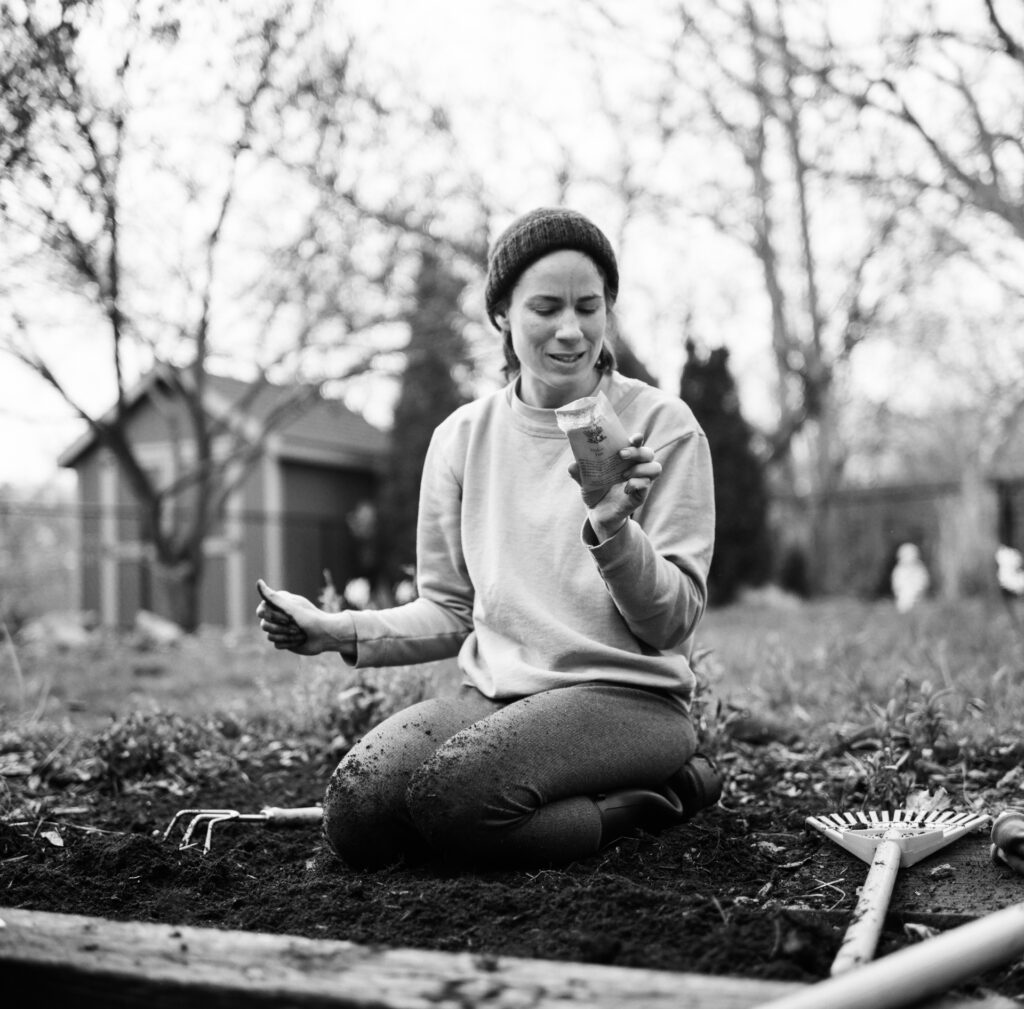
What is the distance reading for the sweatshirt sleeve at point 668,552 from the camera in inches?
75.0

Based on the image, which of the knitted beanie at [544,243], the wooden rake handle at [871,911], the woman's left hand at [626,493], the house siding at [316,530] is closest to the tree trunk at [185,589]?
the house siding at [316,530]

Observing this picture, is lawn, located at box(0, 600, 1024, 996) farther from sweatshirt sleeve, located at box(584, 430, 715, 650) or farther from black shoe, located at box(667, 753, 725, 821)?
sweatshirt sleeve, located at box(584, 430, 715, 650)

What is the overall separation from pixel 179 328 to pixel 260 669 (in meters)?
5.17

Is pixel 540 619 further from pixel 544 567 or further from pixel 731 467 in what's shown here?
pixel 731 467

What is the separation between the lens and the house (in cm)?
1680

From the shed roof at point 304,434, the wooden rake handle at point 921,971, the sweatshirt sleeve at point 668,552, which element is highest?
the shed roof at point 304,434

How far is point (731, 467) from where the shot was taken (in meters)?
12.2

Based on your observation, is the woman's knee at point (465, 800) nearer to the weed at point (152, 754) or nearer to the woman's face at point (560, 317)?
the woman's face at point (560, 317)

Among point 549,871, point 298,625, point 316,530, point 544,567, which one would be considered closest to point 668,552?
point 544,567

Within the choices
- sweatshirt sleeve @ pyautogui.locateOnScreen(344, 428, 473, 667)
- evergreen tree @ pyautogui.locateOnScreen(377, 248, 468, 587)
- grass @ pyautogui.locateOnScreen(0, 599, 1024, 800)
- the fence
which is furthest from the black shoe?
the fence

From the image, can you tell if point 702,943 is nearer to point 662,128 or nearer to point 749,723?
point 749,723

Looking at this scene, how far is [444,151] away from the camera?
36.4 ft

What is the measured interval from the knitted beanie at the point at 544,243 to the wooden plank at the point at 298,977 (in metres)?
1.44

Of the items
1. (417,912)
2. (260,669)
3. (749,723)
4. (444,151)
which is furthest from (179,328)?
(417,912)
